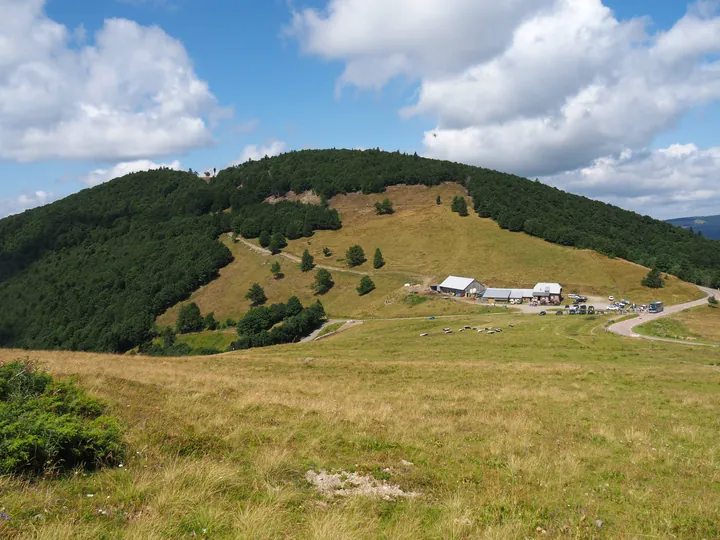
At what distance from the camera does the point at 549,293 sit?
93500 millimetres

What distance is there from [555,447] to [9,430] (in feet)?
43.4

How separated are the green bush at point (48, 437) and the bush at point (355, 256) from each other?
122110 mm

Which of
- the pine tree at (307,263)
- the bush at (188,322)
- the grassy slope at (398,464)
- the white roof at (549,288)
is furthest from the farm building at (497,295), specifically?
the bush at (188,322)

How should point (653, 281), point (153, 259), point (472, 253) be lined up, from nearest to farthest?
point (653, 281)
point (472, 253)
point (153, 259)

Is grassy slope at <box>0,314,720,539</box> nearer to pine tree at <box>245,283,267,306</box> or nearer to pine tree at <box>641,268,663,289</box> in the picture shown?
pine tree at <box>641,268,663,289</box>

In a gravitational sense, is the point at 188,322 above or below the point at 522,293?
below

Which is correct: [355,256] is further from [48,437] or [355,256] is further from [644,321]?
[48,437]

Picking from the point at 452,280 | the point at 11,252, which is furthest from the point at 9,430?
the point at 11,252

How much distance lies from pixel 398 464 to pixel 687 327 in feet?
242

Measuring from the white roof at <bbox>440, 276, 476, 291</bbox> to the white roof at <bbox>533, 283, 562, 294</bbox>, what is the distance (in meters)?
16.2

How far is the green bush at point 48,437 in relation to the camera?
22.6 ft

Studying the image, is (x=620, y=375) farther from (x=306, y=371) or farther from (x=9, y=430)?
(x=9, y=430)

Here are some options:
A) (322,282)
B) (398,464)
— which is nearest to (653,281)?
(322,282)

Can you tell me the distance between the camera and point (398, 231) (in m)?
152
